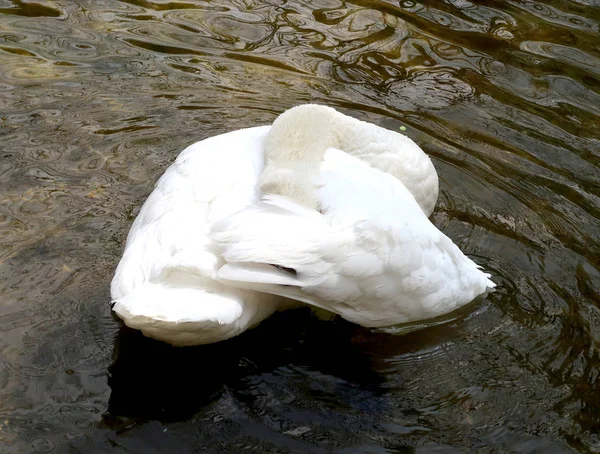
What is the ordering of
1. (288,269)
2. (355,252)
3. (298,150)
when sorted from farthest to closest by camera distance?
(298,150)
(355,252)
(288,269)

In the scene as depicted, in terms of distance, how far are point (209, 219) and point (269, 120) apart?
256 cm

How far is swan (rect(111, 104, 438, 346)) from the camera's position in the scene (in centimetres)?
405

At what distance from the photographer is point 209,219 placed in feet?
15.3

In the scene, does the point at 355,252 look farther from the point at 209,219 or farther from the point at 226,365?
the point at 226,365

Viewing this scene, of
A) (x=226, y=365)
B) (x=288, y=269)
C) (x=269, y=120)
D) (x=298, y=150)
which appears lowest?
(x=226, y=365)

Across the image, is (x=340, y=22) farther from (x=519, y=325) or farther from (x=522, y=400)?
(x=522, y=400)

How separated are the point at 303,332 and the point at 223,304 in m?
1.02

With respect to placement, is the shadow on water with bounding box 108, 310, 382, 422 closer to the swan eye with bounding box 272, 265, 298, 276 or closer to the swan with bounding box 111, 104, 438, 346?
the swan with bounding box 111, 104, 438, 346

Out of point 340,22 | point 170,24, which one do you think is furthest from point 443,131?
point 170,24

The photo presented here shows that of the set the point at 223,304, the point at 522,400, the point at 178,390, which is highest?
the point at 223,304

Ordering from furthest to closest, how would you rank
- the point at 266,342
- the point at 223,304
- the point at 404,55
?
the point at 404,55, the point at 266,342, the point at 223,304

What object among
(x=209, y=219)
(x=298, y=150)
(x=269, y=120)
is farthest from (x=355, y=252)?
(x=269, y=120)

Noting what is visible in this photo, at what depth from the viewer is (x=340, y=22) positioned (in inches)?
344

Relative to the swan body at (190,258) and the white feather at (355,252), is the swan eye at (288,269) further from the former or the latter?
the swan body at (190,258)
